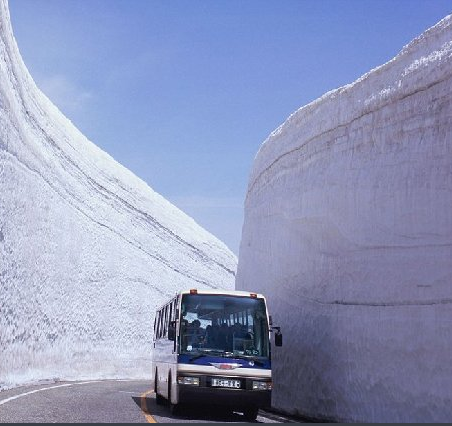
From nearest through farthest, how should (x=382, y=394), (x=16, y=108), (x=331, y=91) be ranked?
(x=382, y=394)
(x=331, y=91)
(x=16, y=108)

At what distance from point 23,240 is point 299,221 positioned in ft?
43.2

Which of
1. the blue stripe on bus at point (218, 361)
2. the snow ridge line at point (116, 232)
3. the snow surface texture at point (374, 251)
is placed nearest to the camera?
the snow surface texture at point (374, 251)

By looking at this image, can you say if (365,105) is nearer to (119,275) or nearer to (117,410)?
(117,410)

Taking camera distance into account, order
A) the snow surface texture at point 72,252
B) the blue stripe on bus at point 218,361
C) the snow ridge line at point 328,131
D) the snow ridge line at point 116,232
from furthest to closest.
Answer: the snow ridge line at point 116,232 < the snow surface texture at point 72,252 < the snow ridge line at point 328,131 < the blue stripe on bus at point 218,361

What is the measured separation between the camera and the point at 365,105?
1672 centimetres

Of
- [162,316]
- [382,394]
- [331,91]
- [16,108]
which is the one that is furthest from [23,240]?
[382,394]

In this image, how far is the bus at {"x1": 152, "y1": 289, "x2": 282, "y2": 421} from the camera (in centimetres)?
1377

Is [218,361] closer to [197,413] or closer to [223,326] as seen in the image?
[223,326]

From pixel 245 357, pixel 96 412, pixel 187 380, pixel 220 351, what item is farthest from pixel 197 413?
pixel 96 412

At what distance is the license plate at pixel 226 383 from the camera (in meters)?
13.7

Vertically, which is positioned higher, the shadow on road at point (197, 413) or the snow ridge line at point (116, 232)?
the snow ridge line at point (116, 232)

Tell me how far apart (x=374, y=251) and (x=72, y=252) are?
2487 cm

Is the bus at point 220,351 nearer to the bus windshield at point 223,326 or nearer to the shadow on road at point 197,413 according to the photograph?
the bus windshield at point 223,326

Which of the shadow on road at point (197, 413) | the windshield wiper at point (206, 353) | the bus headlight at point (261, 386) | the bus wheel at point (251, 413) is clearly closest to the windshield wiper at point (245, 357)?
the windshield wiper at point (206, 353)
